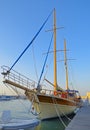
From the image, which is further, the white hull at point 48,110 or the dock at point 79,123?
the white hull at point 48,110

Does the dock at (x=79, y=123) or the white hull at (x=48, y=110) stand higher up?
the white hull at (x=48, y=110)

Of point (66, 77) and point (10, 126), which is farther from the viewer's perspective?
point (66, 77)

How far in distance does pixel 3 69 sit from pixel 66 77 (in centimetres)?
2080

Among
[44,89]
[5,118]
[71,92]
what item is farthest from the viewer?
[71,92]

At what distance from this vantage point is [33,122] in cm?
1335

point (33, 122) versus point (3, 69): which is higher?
point (3, 69)

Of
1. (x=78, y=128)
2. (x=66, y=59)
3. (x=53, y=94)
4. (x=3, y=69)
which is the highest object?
(x=66, y=59)

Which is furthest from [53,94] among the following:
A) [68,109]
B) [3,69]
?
[3,69]

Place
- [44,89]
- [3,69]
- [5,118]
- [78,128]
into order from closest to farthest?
[78,128], [5,118], [3,69], [44,89]

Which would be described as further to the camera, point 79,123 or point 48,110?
point 48,110

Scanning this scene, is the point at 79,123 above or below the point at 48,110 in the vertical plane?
below

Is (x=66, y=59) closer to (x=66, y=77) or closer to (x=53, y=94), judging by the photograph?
(x=66, y=77)

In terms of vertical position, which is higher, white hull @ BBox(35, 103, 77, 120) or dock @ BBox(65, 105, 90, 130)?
white hull @ BBox(35, 103, 77, 120)

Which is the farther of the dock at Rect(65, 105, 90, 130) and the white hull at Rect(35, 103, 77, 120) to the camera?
the white hull at Rect(35, 103, 77, 120)
